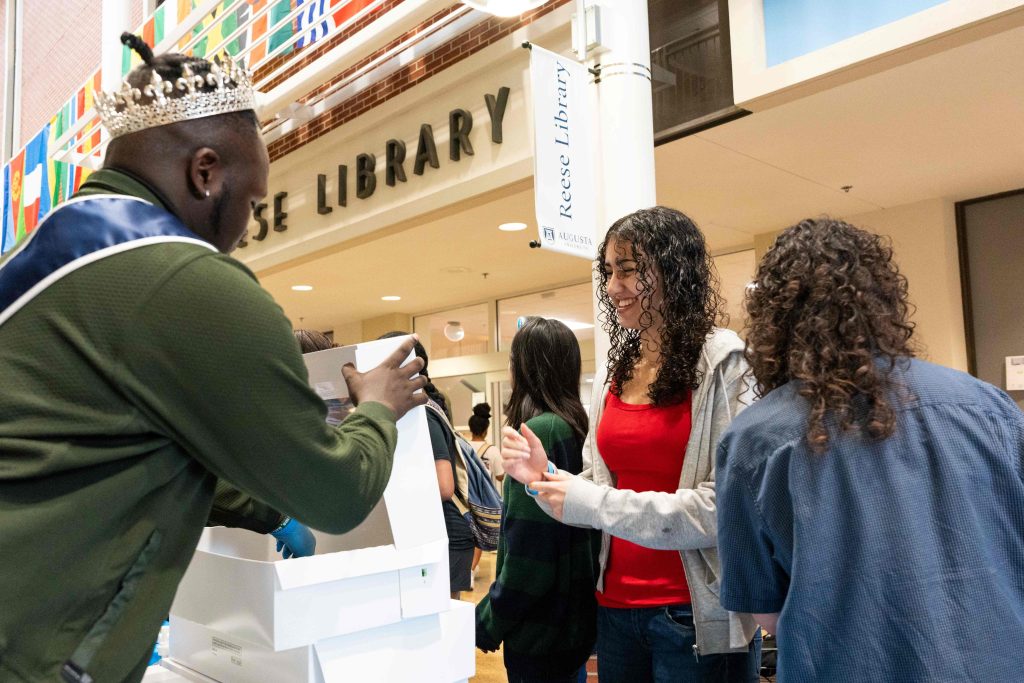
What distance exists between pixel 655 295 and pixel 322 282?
8221mm

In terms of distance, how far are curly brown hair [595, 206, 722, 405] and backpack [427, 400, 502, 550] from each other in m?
1.42

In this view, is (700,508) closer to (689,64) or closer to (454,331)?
(689,64)

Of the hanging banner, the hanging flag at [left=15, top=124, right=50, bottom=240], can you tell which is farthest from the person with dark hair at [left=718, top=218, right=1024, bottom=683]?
the hanging flag at [left=15, top=124, right=50, bottom=240]

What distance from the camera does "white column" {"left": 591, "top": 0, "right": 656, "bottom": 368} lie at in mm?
3373

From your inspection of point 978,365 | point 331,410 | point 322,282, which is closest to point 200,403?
point 331,410

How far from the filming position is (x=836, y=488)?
1170mm

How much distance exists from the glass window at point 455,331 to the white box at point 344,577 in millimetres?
9823

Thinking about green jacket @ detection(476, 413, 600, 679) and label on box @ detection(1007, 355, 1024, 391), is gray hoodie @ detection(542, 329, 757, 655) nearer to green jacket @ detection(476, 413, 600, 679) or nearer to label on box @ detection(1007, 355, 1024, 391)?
green jacket @ detection(476, 413, 600, 679)

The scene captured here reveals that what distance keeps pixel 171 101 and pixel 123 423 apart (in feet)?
1.48

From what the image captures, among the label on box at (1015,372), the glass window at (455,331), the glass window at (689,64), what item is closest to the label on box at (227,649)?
the glass window at (689,64)

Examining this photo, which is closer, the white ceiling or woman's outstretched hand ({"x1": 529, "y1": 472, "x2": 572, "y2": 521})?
woman's outstretched hand ({"x1": 529, "y1": 472, "x2": 572, "y2": 521})

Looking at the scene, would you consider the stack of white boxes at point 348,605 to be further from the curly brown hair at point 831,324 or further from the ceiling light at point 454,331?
the ceiling light at point 454,331

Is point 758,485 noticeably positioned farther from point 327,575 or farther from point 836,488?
point 327,575

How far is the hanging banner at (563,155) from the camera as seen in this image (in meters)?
3.45
